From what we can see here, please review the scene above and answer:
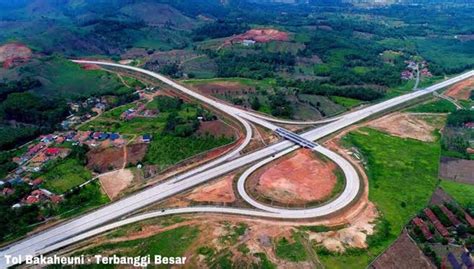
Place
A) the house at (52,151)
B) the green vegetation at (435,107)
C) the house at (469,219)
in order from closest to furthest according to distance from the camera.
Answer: the house at (469,219) → the house at (52,151) → the green vegetation at (435,107)

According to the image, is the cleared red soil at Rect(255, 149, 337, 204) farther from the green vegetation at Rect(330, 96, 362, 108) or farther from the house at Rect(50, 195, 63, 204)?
the green vegetation at Rect(330, 96, 362, 108)

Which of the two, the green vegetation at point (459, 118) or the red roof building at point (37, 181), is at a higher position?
the green vegetation at point (459, 118)

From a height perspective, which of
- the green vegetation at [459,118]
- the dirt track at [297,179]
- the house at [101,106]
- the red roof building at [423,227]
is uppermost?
the green vegetation at [459,118]

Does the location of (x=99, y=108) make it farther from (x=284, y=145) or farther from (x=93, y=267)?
(x=93, y=267)

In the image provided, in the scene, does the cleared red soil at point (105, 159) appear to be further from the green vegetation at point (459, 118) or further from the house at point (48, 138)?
the green vegetation at point (459, 118)

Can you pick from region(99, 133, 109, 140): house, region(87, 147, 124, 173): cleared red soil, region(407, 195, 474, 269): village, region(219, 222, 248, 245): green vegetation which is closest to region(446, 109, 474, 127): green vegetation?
region(407, 195, 474, 269): village

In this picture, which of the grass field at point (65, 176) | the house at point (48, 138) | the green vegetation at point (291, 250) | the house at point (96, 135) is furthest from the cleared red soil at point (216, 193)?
the house at point (48, 138)

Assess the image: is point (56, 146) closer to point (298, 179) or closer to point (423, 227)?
point (298, 179)

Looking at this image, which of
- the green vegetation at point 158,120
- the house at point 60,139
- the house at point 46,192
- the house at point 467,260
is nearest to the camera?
the house at point 467,260

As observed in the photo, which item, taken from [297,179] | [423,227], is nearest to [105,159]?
[297,179]
